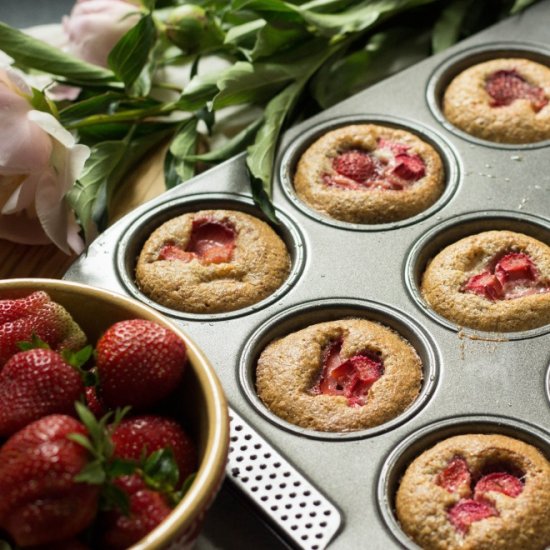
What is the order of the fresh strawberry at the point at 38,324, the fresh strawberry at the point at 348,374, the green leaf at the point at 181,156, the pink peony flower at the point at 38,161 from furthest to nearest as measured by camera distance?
1. the green leaf at the point at 181,156
2. the pink peony flower at the point at 38,161
3. the fresh strawberry at the point at 348,374
4. the fresh strawberry at the point at 38,324

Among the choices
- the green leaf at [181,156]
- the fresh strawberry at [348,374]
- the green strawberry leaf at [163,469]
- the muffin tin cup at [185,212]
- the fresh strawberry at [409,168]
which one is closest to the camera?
the green strawberry leaf at [163,469]

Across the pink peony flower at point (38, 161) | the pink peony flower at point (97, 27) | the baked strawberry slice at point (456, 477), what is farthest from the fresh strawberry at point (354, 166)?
the baked strawberry slice at point (456, 477)

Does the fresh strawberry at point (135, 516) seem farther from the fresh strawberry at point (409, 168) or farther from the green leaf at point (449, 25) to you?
the green leaf at point (449, 25)

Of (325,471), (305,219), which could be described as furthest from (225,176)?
(325,471)

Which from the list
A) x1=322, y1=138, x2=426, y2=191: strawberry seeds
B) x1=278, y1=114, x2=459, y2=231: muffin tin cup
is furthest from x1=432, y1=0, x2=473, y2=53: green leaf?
x1=322, y1=138, x2=426, y2=191: strawberry seeds

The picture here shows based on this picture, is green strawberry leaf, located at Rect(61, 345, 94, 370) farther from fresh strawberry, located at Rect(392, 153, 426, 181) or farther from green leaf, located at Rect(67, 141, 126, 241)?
fresh strawberry, located at Rect(392, 153, 426, 181)

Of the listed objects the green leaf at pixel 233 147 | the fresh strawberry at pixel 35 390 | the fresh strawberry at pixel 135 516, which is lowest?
the fresh strawberry at pixel 135 516

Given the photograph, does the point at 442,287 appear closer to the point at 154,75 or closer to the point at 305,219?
the point at 305,219
